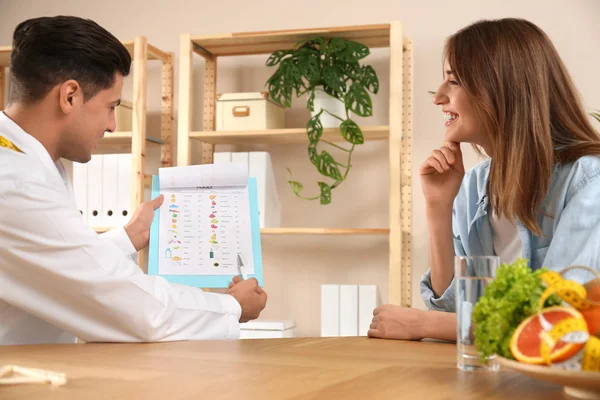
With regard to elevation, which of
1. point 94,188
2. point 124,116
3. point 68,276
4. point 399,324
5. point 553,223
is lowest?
point 399,324

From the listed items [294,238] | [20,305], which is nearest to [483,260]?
[20,305]

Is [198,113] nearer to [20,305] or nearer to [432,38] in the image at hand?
[432,38]

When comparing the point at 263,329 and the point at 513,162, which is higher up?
the point at 513,162

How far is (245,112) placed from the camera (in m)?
3.07

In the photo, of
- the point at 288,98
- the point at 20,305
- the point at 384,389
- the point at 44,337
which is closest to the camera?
the point at 384,389

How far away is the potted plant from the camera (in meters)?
2.89

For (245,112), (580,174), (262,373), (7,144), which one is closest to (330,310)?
(245,112)

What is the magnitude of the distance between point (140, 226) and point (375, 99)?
5.22ft

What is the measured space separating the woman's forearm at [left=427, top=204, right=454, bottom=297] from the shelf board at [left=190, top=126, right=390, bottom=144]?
3.73 feet

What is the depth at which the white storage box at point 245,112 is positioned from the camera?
3.06 m

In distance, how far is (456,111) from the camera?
1739 millimetres

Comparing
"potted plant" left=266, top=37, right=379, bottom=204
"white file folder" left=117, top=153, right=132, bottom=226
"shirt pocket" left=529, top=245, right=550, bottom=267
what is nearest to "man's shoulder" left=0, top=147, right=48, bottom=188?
"shirt pocket" left=529, top=245, right=550, bottom=267

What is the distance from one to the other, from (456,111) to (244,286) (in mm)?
692

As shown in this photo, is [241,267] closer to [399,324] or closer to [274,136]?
[399,324]
